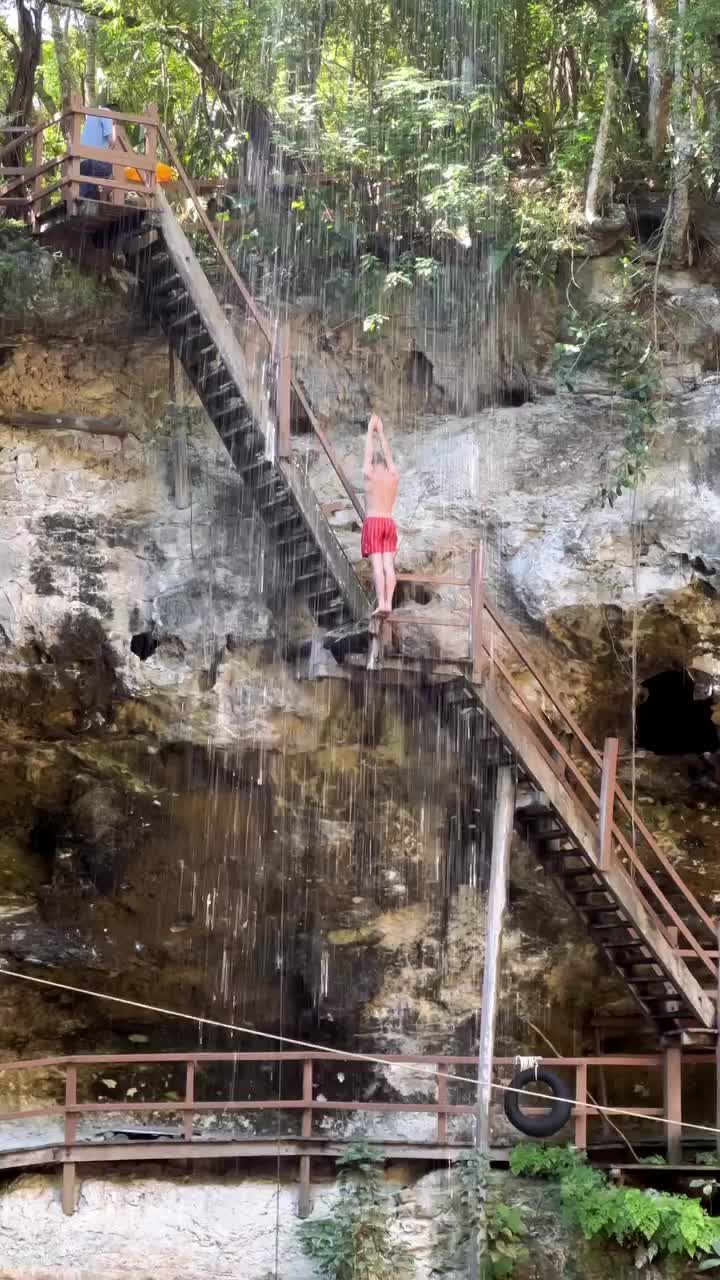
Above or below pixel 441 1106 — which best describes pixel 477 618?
above

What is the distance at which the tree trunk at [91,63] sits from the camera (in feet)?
62.0

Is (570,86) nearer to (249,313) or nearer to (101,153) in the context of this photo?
(249,313)

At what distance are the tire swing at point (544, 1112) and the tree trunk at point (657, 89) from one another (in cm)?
988

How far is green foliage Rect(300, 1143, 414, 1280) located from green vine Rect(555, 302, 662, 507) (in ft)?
22.1

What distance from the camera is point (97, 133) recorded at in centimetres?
1503

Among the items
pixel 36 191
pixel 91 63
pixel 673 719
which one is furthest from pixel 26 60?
pixel 673 719

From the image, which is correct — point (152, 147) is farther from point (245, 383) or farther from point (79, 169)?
point (245, 383)

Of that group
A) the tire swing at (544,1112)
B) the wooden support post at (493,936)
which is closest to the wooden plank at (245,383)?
the wooden support post at (493,936)

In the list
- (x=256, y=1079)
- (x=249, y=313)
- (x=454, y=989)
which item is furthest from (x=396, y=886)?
(x=249, y=313)

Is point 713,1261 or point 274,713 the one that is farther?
point 274,713

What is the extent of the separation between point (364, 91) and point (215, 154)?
78.1 inches

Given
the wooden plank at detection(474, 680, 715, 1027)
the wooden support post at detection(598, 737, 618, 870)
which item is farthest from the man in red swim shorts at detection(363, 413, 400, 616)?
the wooden support post at detection(598, 737, 618, 870)

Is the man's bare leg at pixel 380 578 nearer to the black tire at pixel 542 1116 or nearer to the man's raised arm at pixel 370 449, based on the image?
the man's raised arm at pixel 370 449

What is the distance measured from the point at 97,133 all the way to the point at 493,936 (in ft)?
27.7
